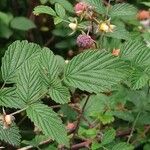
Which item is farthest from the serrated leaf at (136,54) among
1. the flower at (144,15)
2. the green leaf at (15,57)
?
the flower at (144,15)

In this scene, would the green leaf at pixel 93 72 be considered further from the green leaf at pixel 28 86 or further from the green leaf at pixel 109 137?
the green leaf at pixel 109 137

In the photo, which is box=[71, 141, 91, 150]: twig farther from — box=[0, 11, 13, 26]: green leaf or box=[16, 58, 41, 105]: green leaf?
box=[0, 11, 13, 26]: green leaf

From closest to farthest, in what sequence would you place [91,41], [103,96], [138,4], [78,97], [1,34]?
[91,41], [103,96], [78,97], [1,34], [138,4]

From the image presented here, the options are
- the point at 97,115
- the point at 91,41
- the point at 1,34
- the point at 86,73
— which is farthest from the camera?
the point at 1,34

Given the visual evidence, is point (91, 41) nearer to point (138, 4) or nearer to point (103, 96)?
point (103, 96)

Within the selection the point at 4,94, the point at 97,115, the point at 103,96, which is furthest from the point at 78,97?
the point at 4,94
